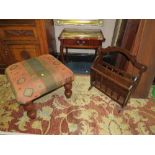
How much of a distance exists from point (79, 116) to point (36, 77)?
71cm

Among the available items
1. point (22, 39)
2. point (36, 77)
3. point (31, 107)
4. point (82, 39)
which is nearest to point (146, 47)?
point (82, 39)

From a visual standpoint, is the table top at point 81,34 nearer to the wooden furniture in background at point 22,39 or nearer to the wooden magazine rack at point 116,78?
the wooden furniture in background at point 22,39

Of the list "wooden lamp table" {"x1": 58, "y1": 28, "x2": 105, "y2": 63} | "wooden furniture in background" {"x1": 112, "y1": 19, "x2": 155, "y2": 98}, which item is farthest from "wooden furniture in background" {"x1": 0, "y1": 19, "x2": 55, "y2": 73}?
"wooden furniture in background" {"x1": 112, "y1": 19, "x2": 155, "y2": 98}

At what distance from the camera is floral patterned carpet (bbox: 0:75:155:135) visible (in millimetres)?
1790

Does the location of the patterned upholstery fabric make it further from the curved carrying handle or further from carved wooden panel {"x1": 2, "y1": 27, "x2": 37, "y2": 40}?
the curved carrying handle

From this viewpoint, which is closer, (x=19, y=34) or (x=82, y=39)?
(x=19, y=34)

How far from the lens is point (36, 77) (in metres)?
1.71

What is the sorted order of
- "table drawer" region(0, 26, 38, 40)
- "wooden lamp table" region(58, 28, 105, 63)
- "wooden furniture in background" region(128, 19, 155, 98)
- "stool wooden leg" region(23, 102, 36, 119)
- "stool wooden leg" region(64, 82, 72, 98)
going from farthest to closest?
"wooden lamp table" region(58, 28, 105, 63) < "table drawer" region(0, 26, 38, 40) < "stool wooden leg" region(64, 82, 72, 98) < "stool wooden leg" region(23, 102, 36, 119) < "wooden furniture in background" region(128, 19, 155, 98)

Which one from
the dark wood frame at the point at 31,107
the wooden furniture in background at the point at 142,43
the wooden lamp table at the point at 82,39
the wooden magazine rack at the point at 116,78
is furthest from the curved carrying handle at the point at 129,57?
the dark wood frame at the point at 31,107

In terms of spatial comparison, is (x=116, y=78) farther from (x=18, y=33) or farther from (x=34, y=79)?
(x=18, y=33)

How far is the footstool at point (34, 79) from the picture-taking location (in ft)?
5.24

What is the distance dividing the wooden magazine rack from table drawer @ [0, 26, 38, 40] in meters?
0.97
